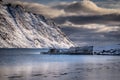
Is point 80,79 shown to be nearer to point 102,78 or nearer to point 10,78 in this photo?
point 102,78

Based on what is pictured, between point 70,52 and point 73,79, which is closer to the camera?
point 73,79

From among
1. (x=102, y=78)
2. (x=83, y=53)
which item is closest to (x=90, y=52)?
(x=83, y=53)

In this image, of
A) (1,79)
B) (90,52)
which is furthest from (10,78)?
(90,52)

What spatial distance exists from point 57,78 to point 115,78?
9.29 m

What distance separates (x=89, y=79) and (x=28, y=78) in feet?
31.7

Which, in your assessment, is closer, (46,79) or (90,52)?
(46,79)

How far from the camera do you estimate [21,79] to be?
160ft

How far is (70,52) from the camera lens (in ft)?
633

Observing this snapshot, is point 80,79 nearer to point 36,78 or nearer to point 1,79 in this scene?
point 36,78

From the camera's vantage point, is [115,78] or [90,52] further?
[90,52]

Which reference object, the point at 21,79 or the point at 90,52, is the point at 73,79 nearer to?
the point at 21,79

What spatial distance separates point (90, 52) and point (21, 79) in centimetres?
13941

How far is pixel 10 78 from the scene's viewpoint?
49906mm

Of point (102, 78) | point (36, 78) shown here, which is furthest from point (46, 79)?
point (102, 78)
